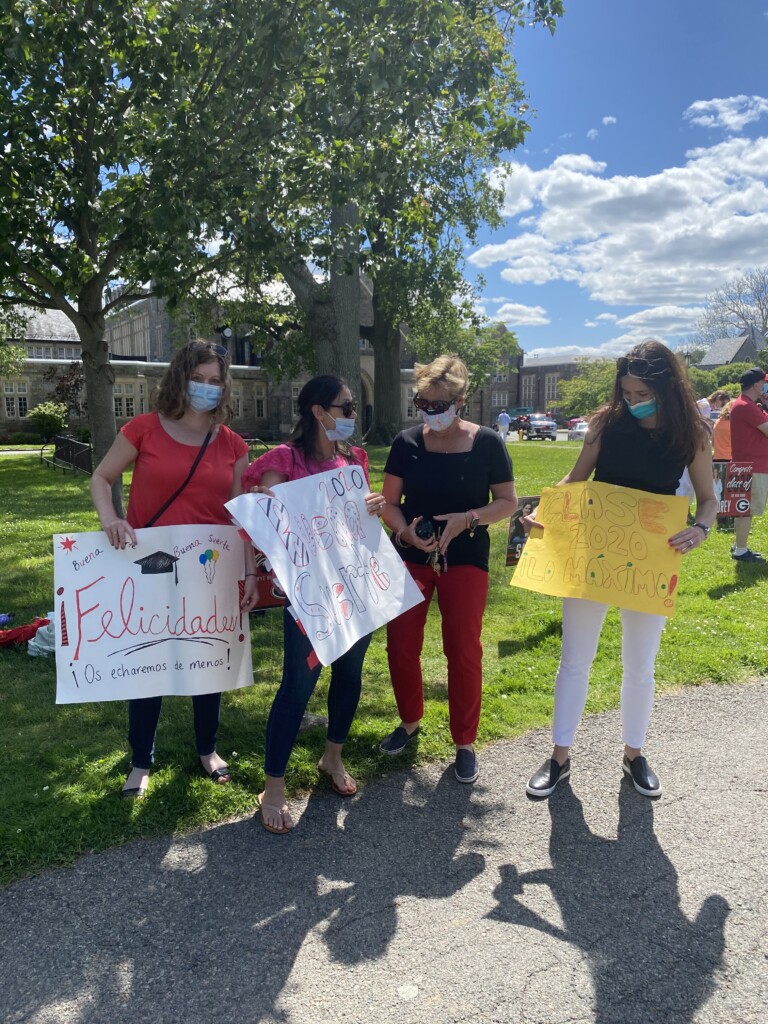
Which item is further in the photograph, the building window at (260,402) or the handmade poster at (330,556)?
the building window at (260,402)

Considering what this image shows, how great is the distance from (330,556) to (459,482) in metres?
0.78

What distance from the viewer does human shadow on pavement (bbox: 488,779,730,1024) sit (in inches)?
94.2

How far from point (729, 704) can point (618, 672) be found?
838mm

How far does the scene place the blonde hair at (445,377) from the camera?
362cm

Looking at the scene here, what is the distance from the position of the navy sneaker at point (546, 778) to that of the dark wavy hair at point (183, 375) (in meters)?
2.49

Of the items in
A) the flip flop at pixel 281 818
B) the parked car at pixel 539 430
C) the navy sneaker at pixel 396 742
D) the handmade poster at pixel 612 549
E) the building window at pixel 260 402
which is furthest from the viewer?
the parked car at pixel 539 430

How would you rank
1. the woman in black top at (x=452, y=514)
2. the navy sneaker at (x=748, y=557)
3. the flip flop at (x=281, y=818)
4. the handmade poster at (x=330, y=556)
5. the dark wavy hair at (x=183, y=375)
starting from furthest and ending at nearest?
1. the navy sneaker at (x=748, y=557)
2. the woman in black top at (x=452, y=514)
3. the dark wavy hair at (x=183, y=375)
4. the flip flop at (x=281, y=818)
5. the handmade poster at (x=330, y=556)

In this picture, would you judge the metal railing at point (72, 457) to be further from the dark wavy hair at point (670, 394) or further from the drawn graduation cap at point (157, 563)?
the dark wavy hair at point (670, 394)

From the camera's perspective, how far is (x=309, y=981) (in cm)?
244

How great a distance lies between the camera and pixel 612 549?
3.64m

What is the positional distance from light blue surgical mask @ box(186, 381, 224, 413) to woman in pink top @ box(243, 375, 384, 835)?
362 mm

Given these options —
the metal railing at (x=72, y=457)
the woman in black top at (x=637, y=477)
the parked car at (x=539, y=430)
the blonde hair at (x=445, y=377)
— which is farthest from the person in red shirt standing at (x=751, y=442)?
the parked car at (x=539, y=430)

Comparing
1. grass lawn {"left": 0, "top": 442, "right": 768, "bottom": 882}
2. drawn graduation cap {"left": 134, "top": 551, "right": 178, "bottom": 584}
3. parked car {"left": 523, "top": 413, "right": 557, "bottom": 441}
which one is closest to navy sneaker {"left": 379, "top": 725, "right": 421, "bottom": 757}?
grass lawn {"left": 0, "top": 442, "right": 768, "bottom": 882}

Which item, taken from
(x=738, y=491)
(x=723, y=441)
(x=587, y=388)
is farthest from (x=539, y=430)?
(x=738, y=491)
